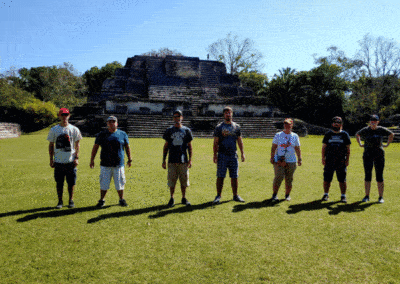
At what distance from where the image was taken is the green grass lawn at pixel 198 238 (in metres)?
2.79

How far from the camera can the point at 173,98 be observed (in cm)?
2902

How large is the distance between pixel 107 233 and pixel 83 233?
316 millimetres

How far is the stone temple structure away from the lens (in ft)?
71.6

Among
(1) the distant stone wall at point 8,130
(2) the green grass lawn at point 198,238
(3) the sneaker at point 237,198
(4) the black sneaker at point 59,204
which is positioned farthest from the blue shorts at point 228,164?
(1) the distant stone wall at point 8,130

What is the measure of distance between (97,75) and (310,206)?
5310 centimetres

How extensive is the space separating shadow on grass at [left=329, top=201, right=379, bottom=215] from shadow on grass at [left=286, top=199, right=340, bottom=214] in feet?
0.42

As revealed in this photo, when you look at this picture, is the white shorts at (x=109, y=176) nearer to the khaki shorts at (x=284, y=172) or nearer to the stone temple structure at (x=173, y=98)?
the khaki shorts at (x=284, y=172)

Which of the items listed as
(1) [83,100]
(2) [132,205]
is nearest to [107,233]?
(2) [132,205]

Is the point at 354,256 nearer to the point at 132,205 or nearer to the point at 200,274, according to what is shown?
the point at 200,274

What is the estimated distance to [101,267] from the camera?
2.88 metres

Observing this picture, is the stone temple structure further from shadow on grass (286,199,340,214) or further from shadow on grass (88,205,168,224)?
shadow on grass (286,199,340,214)

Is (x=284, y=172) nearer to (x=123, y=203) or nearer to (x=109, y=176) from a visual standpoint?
(x=123, y=203)

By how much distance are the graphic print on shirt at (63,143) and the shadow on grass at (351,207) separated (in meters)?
4.50

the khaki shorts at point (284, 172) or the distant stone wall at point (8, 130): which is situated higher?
the distant stone wall at point (8, 130)
